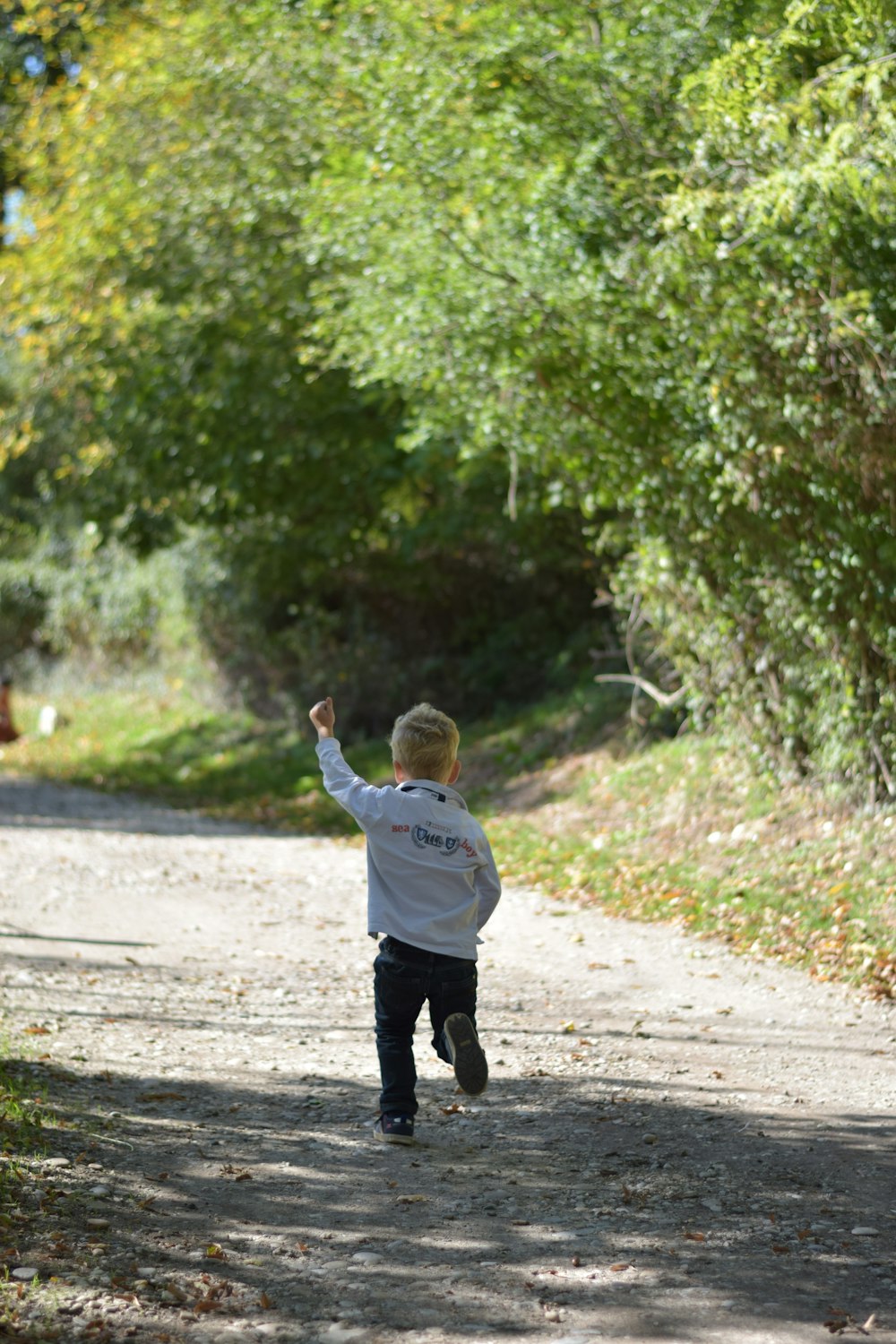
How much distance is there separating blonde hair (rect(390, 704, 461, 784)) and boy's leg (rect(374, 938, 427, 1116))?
689 mm

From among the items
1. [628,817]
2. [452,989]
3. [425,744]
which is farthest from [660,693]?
[452,989]

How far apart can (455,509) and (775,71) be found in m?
9.09

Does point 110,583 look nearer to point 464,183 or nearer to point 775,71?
point 464,183

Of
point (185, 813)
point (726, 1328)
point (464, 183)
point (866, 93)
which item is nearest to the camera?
point (726, 1328)

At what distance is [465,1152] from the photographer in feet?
17.5

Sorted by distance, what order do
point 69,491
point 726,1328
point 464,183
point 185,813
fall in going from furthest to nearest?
1. point 69,491
2. point 185,813
3. point 464,183
4. point 726,1328

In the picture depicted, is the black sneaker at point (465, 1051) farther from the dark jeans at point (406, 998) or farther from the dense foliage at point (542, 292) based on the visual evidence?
the dense foliage at point (542, 292)

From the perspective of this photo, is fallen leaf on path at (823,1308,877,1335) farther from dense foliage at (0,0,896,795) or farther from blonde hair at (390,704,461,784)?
dense foliage at (0,0,896,795)

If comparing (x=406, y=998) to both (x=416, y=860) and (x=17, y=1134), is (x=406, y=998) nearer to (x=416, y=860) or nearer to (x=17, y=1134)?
(x=416, y=860)

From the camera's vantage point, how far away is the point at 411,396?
13.8 metres

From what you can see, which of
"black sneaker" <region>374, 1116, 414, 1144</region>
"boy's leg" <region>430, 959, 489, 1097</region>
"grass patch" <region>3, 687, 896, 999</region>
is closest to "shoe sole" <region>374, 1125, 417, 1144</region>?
"black sneaker" <region>374, 1116, 414, 1144</region>

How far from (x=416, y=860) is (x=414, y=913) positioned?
0.19 m

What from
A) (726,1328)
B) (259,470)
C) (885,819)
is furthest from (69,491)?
(726,1328)

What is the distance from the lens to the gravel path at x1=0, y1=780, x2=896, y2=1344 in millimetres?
3939
